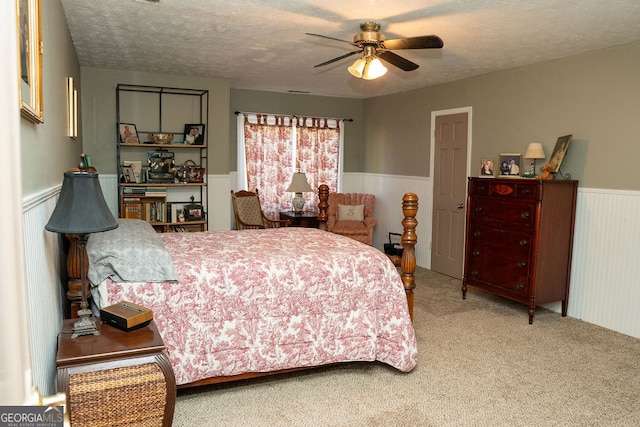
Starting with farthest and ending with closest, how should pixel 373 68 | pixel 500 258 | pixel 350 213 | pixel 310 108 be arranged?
1. pixel 310 108
2. pixel 350 213
3. pixel 500 258
4. pixel 373 68

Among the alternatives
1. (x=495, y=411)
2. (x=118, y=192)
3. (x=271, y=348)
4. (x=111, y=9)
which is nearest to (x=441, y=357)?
(x=495, y=411)

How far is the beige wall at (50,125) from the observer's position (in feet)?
5.92

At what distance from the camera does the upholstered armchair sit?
21.5 feet

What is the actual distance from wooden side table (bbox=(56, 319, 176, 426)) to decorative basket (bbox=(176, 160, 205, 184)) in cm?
385

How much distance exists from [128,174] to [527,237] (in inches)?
167

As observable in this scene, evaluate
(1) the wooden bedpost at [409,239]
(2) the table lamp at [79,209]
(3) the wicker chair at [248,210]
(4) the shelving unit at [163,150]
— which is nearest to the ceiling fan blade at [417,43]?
(1) the wooden bedpost at [409,239]

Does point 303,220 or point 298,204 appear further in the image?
point 298,204

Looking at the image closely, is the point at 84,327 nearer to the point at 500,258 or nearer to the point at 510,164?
the point at 500,258

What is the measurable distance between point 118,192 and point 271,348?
11.3ft

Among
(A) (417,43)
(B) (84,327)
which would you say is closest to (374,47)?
(A) (417,43)

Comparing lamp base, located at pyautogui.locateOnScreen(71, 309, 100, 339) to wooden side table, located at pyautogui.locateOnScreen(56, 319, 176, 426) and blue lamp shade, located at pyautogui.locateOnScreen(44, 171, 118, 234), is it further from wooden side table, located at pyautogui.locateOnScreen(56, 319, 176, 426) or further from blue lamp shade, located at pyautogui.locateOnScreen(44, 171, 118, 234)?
blue lamp shade, located at pyautogui.locateOnScreen(44, 171, 118, 234)

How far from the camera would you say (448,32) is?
3674mm

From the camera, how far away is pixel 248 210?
6355 millimetres

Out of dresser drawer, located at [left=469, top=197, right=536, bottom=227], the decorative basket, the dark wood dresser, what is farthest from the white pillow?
the dark wood dresser
